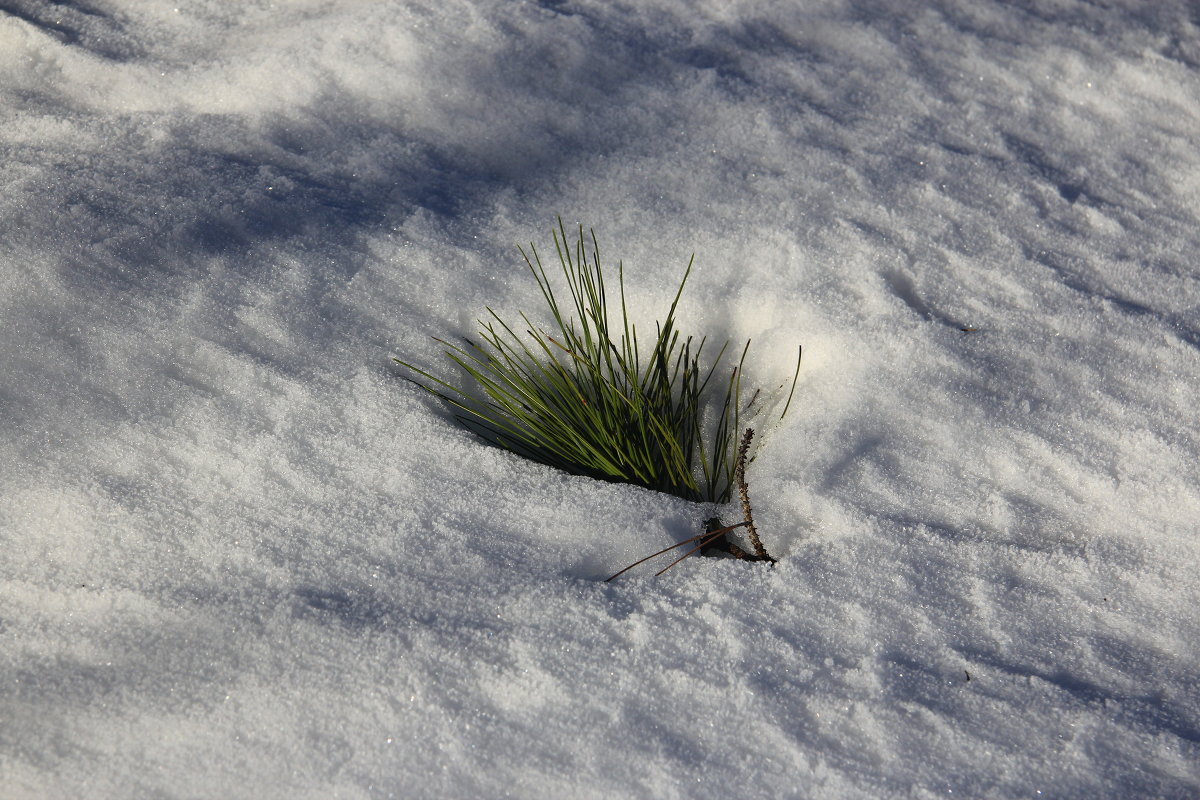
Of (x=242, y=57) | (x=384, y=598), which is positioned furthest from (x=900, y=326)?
(x=242, y=57)

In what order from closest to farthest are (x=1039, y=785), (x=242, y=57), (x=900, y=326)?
1. (x=1039, y=785)
2. (x=900, y=326)
3. (x=242, y=57)

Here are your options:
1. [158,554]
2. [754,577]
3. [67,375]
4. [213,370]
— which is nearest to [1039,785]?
[754,577]

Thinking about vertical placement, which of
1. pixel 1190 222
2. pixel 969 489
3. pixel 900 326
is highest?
pixel 1190 222

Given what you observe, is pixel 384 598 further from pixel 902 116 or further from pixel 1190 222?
pixel 1190 222

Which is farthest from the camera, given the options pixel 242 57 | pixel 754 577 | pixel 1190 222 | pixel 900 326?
pixel 242 57

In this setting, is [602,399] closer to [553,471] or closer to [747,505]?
[553,471]

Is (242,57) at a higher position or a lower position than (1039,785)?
higher

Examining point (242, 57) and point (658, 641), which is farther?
point (242, 57)
